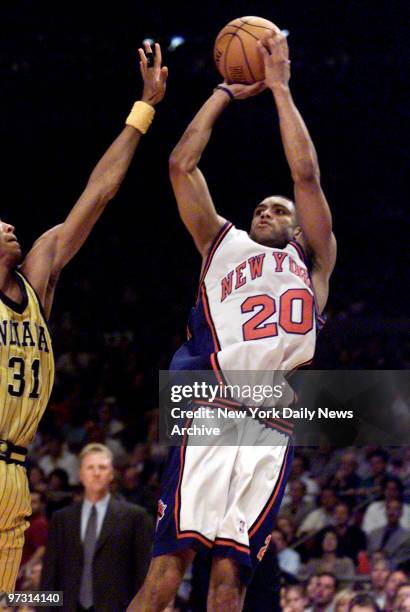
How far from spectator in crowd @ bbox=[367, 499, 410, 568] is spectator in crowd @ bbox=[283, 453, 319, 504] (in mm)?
961

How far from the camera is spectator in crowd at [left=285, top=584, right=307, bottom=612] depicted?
7187 millimetres

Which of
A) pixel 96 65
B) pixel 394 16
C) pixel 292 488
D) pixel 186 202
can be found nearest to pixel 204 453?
pixel 186 202

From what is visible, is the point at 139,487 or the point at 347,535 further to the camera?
the point at 139,487

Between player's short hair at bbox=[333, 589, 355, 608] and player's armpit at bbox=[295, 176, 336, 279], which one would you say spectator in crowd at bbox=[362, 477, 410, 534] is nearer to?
player's short hair at bbox=[333, 589, 355, 608]

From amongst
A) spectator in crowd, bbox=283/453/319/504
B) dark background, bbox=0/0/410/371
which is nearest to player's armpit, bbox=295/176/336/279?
spectator in crowd, bbox=283/453/319/504

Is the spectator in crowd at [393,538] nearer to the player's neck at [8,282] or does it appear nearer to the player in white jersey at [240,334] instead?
the player in white jersey at [240,334]

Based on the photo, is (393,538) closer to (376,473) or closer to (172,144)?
(376,473)

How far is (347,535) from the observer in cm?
812

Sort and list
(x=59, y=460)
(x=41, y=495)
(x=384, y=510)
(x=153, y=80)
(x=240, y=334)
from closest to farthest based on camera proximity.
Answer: (x=240, y=334), (x=153, y=80), (x=384, y=510), (x=41, y=495), (x=59, y=460)

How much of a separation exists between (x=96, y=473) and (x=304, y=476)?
10.7 ft

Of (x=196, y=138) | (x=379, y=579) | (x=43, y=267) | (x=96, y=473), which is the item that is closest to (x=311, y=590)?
(x=379, y=579)

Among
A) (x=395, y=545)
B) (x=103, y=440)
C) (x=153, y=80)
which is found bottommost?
(x=395, y=545)

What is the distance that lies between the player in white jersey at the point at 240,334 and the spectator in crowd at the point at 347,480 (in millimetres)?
4149

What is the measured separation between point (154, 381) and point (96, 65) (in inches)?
151
